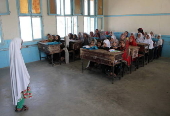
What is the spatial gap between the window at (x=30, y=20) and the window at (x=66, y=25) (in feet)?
3.29

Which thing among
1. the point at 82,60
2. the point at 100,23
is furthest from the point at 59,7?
the point at 82,60

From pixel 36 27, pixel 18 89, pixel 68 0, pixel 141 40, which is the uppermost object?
pixel 68 0

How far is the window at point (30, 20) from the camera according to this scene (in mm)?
6230

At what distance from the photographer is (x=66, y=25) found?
782 centimetres

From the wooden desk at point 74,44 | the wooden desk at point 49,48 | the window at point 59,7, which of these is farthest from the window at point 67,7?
the wooden desk at point 49,48

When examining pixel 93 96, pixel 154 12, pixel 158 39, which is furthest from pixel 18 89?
pixel 154 12

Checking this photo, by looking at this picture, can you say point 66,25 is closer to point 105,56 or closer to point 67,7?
point 67,7

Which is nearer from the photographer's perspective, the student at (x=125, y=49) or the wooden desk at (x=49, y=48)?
the student at (x=125, y=49)

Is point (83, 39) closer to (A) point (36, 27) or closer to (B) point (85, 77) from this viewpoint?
(A) point (36, 27)

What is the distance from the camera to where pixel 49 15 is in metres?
7.02

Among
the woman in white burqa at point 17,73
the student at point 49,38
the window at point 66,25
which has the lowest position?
the woman in white burqa at point 17,73

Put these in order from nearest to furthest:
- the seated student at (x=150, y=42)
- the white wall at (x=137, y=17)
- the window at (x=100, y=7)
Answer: the seated student at (x=150, y=42)
the white wall at (x=137, y=17)
the window at (x=100, y=7)

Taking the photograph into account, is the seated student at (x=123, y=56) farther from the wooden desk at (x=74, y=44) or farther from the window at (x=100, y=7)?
the window at (x=100, y=7)

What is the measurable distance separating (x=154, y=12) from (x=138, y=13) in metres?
0.86
